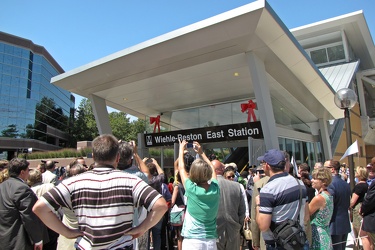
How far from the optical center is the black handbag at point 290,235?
2660 mm

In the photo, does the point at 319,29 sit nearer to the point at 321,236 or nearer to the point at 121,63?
the point at 121,63

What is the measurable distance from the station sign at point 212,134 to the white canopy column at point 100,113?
228 centimetres

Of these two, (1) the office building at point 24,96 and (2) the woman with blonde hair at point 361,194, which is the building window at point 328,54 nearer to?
(2) the woman with blonde hair at point 361,194

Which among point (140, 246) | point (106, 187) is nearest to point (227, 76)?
point (140, 246)

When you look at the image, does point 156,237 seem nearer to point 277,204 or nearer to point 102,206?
point 277,204

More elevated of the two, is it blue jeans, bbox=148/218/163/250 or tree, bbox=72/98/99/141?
tree, bbox=72/98/99/141

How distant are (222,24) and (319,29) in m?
24.6

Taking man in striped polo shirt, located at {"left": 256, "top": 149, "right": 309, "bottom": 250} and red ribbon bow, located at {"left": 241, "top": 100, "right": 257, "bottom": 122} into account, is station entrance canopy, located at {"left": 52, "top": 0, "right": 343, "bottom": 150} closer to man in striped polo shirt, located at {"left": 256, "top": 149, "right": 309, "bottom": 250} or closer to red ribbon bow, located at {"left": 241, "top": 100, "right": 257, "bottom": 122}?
red ribbon bow, located at {"left": 241, "top": 100, "right": 257, "bottom": 122}

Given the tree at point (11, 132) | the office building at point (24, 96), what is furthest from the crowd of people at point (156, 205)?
the tree at point (11, 132)

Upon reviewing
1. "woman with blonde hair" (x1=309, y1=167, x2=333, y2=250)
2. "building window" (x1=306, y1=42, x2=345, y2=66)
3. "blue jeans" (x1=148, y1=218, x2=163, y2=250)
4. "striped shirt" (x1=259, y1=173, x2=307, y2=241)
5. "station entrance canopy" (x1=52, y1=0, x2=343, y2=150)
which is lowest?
"blue jeans" (x1=148, y1=218, x2=163, y2=250)

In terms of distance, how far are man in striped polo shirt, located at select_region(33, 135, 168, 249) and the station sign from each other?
31.9ft

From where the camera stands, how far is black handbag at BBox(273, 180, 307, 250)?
2.66m

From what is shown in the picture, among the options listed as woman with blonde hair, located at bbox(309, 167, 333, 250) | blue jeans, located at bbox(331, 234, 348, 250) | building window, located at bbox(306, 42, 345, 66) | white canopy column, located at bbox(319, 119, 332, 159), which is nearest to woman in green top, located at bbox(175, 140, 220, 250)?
woman with blonde hair, located at bbox(309, 167, 333, 250)

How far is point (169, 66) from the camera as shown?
10734mm
